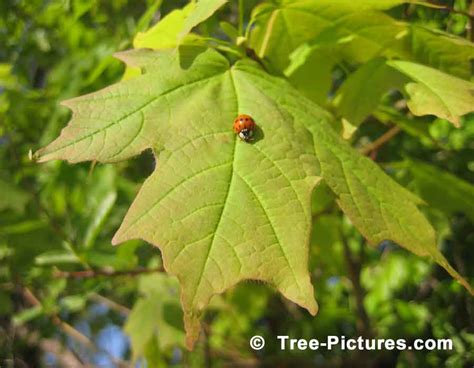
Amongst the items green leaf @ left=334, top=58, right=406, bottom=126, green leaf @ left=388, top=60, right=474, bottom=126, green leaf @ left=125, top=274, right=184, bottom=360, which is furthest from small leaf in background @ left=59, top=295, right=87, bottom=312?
green leaf @ left=388, top=60, right=474, bottom=126

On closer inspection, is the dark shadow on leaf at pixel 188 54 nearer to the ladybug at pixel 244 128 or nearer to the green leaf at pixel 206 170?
the green leaf at pixel 206 170

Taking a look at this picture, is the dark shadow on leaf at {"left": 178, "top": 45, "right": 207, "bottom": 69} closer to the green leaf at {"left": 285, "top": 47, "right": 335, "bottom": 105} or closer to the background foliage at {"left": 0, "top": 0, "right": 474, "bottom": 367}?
the background foliage at {"left": 0, "top": 0, "right": 474, "bottom": 367}

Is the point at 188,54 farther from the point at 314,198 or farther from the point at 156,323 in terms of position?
the point at 156,323

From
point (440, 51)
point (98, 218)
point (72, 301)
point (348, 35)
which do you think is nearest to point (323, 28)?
point (348, 35)

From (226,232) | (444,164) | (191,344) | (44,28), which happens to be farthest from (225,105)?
(44,28)

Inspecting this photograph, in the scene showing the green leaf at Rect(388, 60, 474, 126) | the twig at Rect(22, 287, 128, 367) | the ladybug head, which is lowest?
the twig at Rect(22, 287, 128, 367)

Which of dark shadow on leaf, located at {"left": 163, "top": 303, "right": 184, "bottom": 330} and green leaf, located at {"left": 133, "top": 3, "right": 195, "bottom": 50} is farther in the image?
dark shadow on leaf, located at {"left": 163, "top": 303, "right": 184, "bottom": 330}
